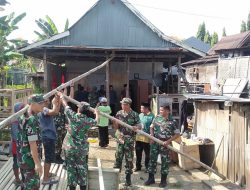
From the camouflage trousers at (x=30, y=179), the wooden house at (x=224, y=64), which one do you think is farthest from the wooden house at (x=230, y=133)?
the wooden house at (x=224, y=64)

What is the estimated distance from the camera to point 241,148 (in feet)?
27.2

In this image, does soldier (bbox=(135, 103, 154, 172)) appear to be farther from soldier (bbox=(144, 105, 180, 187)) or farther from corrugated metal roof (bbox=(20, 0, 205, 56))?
corrugated metal roof (bbox=(20, 0, 205, 56))

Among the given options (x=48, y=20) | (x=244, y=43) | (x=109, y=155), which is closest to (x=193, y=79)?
(x=244, y=43)

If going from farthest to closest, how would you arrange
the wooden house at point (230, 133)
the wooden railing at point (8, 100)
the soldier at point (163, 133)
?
the wooden railing at point (8, 100), the wooden house at point (230, 133), the soldier at point (163, 133)

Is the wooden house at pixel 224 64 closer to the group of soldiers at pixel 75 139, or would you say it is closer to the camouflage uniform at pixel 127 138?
the group of soldiers at pixel 75 139

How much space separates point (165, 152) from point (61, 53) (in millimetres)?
8269

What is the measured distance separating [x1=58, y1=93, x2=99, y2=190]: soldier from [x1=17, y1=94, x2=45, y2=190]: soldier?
1146mm

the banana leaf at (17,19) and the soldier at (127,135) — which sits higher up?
the banana leaf at (17,19)

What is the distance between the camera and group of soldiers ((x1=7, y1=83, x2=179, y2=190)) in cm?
504

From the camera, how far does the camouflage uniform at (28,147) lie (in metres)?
5.00

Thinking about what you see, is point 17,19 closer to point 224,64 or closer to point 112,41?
point 112,41

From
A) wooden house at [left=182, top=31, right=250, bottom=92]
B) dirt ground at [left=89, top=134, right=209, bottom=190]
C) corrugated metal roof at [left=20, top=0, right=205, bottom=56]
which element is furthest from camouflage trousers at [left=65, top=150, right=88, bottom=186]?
wooden house at [left=182, top=31, right=250, bottom=92]

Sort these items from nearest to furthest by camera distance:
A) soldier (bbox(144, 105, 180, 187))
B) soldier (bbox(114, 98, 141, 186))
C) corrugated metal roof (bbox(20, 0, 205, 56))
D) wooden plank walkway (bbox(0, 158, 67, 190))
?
wooden plank walkway (bbox(0, 158, 67, 190)), soldier (bbox(114, 98, 141, 186)), soldier (bbox(144, 105, 180, 187)), corrugated metal roof (bbox(20, 0, 205, 56))

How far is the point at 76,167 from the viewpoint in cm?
639
